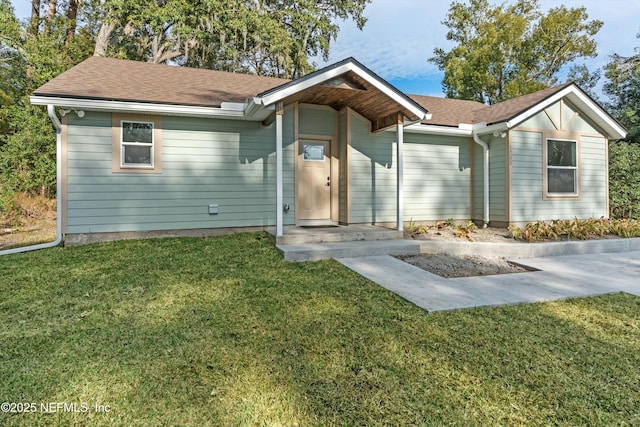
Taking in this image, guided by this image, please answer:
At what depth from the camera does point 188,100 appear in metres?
6.98

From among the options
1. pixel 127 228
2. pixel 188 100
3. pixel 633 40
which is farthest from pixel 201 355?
pixel 633 40

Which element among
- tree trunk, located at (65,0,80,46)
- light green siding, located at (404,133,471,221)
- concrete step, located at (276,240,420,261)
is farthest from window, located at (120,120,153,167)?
tree trunk, located at (65,0,80,46)

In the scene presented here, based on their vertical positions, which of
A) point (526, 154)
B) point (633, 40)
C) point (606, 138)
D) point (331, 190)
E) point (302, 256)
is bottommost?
point (302, 256)

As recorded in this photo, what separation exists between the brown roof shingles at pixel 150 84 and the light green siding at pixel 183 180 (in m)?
0.46

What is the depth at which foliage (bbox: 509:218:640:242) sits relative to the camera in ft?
22.7

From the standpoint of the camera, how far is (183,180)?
7.01 m

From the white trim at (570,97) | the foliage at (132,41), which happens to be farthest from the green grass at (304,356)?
→ the foliage at (132,41)

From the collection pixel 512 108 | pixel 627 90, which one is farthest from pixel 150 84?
pixel 627 90

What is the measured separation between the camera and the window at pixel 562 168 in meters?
8.73

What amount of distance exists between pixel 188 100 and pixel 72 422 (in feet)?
20.8

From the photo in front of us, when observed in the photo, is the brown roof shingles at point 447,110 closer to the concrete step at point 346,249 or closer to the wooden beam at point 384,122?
the wooden beam at point 384,122

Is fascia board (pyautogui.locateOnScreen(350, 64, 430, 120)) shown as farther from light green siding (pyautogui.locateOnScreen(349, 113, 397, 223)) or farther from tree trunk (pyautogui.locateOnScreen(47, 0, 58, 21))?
tree trunk (pyautogui.locateOnScreen(47, 0, 58, 21))

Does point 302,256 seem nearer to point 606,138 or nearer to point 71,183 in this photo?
point 71,183

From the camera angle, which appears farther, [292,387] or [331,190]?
[331,190]
